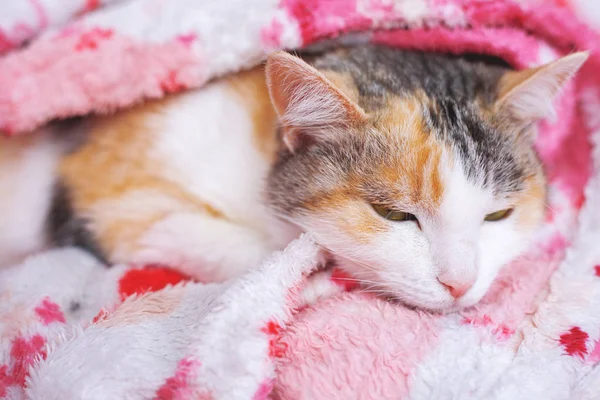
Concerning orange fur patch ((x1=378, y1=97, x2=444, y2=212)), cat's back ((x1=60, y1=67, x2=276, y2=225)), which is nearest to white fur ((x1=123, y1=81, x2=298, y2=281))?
cat's back ((x1=60, y1=67, x2=276, y2=225))

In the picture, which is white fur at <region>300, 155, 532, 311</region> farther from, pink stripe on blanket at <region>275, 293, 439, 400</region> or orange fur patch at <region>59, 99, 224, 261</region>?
orange fur patch at <region>59, 99, 224, 261</region>

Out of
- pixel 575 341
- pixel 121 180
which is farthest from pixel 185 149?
pixel 575 341

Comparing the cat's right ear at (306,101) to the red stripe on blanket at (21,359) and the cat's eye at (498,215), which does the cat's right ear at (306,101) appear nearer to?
the cat's eye at (498,215)

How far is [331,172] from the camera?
92 centimetres

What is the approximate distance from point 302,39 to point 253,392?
0.71 m

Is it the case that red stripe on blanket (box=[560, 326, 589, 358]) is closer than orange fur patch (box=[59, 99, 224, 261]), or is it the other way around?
red stripe on blanket (box=[560, 326, 589, 358])

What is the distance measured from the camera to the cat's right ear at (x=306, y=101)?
2.71ft

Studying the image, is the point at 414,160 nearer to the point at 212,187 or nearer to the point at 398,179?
the point at 398,179

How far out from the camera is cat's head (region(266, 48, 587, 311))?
2.75ft

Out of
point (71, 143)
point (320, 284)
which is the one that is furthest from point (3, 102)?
point (320, 284)

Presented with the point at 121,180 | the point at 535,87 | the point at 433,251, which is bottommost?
the point at 121,180

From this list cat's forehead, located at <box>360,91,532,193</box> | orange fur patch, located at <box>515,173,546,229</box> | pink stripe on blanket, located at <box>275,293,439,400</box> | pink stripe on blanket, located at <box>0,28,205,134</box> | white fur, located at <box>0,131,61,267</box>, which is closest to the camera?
pink stripe on blanket, located at <box>275,293,439,400</box>

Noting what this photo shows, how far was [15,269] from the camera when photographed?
1107 millimetres

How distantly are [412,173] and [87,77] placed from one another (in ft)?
2.20
